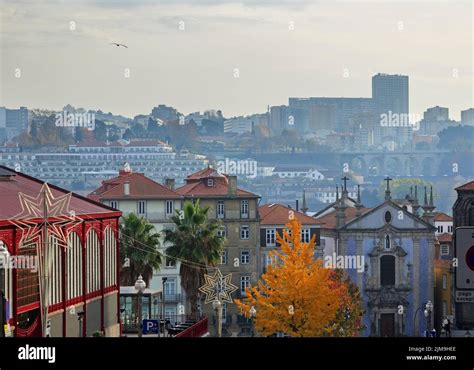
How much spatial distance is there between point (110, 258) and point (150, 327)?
5.82ft

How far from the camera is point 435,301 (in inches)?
Result: 1375

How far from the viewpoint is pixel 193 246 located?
28.0 metres

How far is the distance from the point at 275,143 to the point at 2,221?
49.3 feet

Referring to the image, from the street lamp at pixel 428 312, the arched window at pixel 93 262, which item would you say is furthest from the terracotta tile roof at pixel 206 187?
the arched window at pixel 93 262

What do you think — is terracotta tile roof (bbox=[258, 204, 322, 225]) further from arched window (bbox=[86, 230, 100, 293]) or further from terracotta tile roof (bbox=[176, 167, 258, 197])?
arched window (bbox=[86, 230, 100, 293])

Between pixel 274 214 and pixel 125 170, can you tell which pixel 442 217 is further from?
pixel 125 170

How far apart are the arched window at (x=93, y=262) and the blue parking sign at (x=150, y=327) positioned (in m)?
0.85

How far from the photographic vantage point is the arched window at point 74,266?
17641mm

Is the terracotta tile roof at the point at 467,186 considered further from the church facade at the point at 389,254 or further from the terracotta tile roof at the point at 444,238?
the terracotta tile roof at the point at 444,238

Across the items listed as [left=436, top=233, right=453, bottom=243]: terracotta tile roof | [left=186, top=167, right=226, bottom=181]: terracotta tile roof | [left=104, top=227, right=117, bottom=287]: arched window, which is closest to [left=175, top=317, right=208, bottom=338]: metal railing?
[left=104, top=227, right=117, bottom=287]: arched window

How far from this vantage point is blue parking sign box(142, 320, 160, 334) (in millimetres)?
18828

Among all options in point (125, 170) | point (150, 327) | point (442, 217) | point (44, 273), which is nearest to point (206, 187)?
point (125, 170)
